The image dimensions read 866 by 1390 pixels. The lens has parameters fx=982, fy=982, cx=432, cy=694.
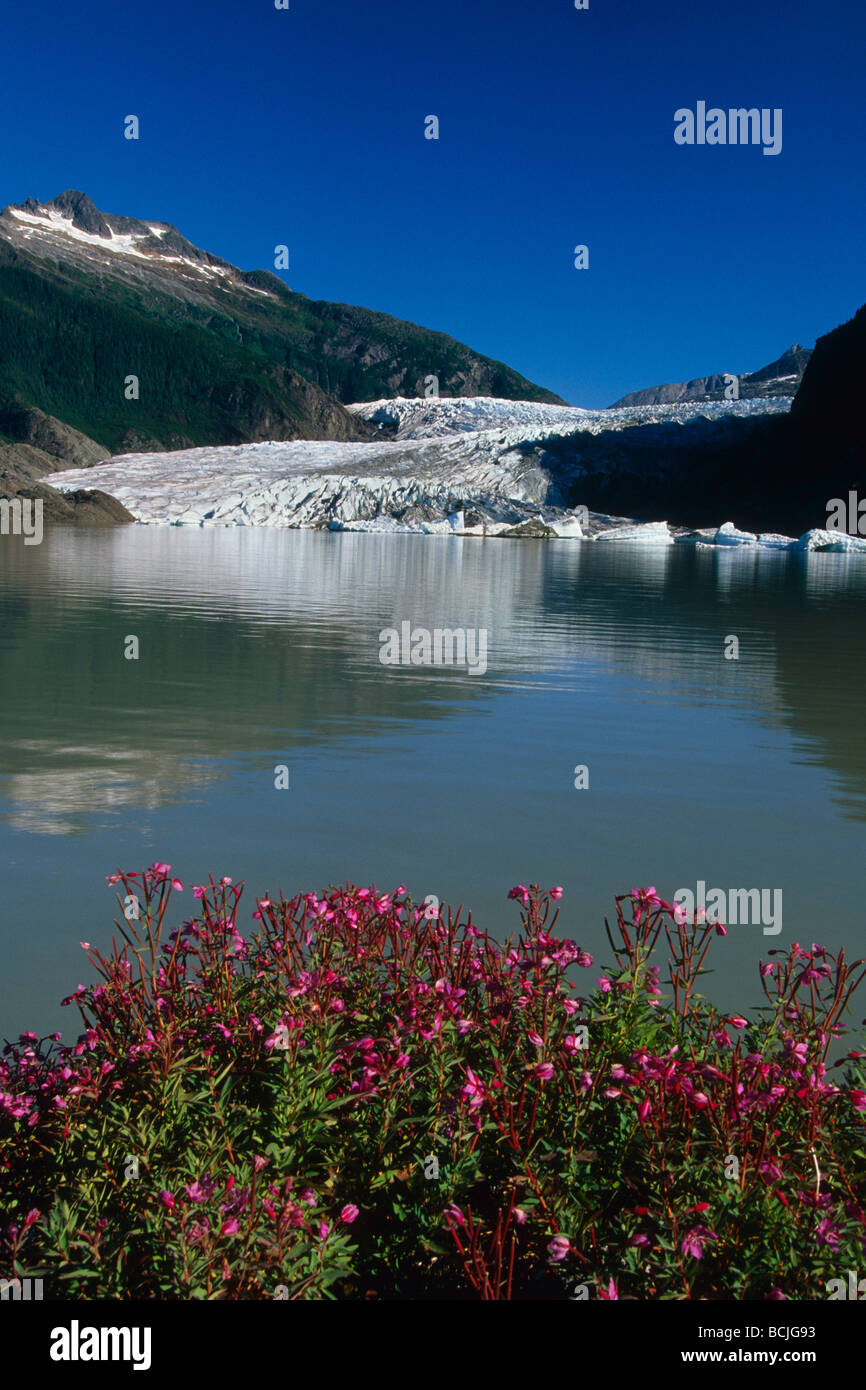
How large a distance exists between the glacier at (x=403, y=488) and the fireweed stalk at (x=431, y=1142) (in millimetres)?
86141

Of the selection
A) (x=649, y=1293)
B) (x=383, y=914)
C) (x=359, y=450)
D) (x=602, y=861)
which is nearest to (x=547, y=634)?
(x=602, y=861)

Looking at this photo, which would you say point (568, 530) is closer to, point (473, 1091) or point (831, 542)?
point (831, 542)

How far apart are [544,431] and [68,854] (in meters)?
131

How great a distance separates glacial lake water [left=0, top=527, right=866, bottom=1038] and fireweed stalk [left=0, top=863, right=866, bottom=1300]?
1718 mm

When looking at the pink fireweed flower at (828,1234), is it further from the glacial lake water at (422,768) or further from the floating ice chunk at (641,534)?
the floating ice chunk at (641,534)

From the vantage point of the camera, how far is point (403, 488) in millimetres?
106250

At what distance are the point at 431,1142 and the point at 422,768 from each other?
7545mm

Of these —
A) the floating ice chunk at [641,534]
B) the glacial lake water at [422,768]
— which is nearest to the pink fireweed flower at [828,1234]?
the glacial lake water at [422,768]

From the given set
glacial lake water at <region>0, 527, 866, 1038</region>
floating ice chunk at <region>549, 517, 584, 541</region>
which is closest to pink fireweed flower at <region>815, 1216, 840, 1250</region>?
glacial lake water at <region>0, 527, 866, 1038</region>

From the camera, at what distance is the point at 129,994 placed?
4.02 meters

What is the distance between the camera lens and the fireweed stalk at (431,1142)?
299 cm

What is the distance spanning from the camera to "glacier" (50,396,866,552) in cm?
10169

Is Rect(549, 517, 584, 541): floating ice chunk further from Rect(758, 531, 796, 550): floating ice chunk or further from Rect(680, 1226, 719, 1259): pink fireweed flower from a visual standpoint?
Rect(680, 1226, 719, 1259): pink fireweed flower

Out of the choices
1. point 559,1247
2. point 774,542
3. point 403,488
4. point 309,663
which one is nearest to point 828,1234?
point 559,1247
